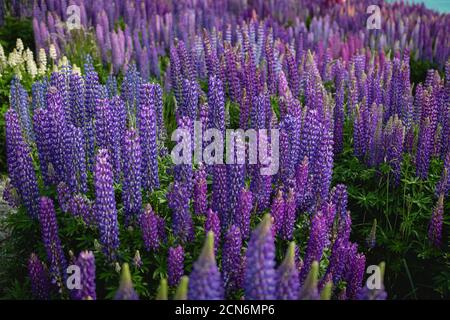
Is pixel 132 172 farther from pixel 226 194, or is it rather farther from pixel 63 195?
pixel 226 194

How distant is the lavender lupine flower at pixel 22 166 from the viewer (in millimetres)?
4297

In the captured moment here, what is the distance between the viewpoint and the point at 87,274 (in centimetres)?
318

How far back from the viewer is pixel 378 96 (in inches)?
258

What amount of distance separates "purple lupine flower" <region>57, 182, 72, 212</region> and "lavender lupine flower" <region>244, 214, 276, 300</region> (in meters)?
1.90

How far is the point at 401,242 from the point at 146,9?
29.7ft

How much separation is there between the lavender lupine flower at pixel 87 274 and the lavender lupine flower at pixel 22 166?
134 cm

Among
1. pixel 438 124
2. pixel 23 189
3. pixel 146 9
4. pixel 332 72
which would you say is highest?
pixel 146 9

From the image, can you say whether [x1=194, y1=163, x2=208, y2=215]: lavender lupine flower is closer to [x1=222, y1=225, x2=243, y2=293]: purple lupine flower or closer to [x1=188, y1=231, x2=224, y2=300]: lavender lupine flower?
[x1=222, y1=225, x2=243, y2=293]: purple lupine flower

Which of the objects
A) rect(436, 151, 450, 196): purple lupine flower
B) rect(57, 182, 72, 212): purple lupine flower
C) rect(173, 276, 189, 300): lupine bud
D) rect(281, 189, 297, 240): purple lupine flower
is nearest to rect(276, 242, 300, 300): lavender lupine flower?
rect(173, 276, 189, 300): lupine bud

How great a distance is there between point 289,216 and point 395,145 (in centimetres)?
171

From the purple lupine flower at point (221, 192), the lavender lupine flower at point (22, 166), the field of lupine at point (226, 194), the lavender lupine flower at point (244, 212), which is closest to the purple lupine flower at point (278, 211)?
the field of lupine at point (226, 194)

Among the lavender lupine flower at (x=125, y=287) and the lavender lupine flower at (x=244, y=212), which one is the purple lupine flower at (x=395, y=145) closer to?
the lavender lupine flower at (x=244, y=212)
